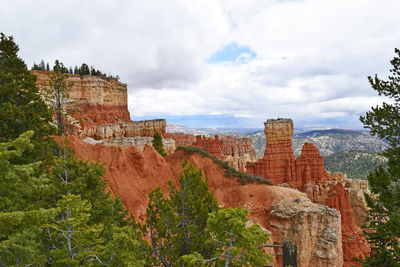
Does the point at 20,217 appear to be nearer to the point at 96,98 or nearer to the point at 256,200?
the point at 256,200

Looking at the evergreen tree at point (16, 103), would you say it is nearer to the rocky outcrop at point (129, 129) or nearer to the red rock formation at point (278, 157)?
the rocky outcrop at point (129, 129)

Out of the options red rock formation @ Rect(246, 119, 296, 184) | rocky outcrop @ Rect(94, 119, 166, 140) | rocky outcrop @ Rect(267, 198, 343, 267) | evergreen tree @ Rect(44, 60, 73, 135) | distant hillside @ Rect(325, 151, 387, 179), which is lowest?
distant hillside @ Rect(325, 151, 387, 179)

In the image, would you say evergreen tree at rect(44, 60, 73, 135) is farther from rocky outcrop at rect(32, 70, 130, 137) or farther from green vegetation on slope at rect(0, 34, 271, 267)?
rocky outcrop at rect(32, 70, 130, 137)

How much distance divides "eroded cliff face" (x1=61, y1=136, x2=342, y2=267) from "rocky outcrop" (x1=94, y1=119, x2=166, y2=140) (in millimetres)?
28804

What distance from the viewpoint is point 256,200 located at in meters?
26.8

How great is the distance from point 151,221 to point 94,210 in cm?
281

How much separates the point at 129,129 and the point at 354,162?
121 meters

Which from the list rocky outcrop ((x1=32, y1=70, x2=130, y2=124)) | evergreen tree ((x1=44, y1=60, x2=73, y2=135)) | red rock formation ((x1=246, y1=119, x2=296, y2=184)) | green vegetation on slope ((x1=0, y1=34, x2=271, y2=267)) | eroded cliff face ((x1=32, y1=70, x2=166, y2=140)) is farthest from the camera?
rocky outcrop ((x1=32, y1=70, x2=130, y2=124))

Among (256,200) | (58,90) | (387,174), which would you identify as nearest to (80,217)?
(387,174)

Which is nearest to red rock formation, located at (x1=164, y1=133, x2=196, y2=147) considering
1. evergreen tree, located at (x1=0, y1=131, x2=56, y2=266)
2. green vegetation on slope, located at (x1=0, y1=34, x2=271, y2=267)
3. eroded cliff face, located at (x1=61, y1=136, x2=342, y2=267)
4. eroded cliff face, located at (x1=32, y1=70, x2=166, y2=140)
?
eroded cliff face, located at (x1=32, y1=70, x2=166, y2=140)

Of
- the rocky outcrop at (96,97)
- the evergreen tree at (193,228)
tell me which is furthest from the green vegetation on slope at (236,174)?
the rocky outcrop at (96,97)

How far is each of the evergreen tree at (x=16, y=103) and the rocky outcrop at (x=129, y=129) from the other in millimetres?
37785

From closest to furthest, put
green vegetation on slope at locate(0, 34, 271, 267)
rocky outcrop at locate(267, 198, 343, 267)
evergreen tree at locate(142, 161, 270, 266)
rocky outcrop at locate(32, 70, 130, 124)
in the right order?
green vegetation on slope at locate(0, 34, 271, 267), evergreen tree at locate(142, 161, 270, 266), rocky outcrop at locate(267, 198, 343, 267), rocky outcrop at locate(32, 70, 130, 124)

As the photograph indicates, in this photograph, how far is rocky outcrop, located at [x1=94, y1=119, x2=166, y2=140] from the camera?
174 feet
